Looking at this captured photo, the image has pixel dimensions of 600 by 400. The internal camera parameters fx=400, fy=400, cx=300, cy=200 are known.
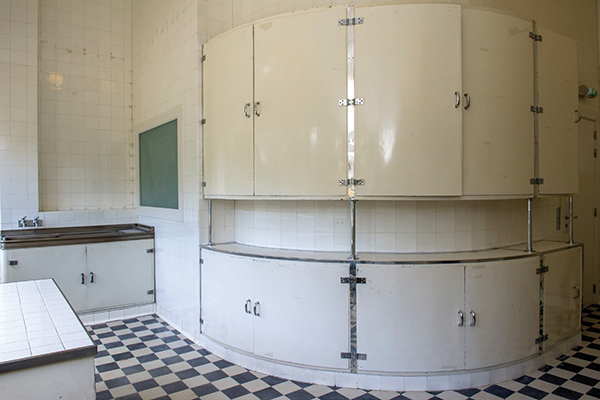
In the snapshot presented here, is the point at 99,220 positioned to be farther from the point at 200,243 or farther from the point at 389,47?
the point at 389,47

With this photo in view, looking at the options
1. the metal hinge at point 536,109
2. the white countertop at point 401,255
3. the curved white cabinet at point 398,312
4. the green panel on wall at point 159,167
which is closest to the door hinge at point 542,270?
the curved white cabinet at point 398,312

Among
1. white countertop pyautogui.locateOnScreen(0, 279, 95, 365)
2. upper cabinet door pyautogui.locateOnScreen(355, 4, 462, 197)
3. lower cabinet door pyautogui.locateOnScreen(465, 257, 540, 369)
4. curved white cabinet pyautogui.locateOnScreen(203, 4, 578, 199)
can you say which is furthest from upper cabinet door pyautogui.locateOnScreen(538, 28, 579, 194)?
white countertop pyautogui.locateOnScreen(0, 279, 95, 365)

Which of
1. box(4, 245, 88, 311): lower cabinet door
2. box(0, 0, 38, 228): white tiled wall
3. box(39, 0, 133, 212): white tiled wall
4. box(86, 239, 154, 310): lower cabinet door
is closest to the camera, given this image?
box(4, 245, 88, 311): lower cabinet door

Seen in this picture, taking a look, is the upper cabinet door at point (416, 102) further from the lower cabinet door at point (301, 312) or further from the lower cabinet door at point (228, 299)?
the lower cabinet door at point (228, 299)

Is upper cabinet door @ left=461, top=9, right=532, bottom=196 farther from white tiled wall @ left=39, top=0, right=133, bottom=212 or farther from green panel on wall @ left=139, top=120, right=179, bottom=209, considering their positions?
white tiled wall @ left=39, top=0, right=133, bottom=212

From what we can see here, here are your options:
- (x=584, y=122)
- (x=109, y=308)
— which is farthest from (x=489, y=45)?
(x=109, y=308)

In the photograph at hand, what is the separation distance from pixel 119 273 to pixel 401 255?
10.5 feet

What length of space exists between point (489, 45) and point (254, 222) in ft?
7.72

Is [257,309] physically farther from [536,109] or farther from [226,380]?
[536,109]

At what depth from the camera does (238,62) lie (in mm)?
3281

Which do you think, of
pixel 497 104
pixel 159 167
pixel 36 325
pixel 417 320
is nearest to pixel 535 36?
pixel 497 104

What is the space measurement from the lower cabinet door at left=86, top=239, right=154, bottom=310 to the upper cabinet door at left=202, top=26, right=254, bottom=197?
5.17 feet

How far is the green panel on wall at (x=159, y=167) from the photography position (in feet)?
13.8

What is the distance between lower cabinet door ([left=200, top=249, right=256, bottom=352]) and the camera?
10.5 feet
